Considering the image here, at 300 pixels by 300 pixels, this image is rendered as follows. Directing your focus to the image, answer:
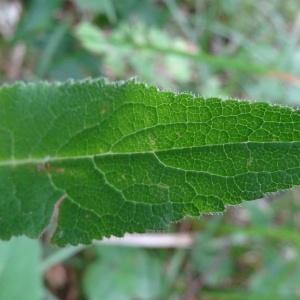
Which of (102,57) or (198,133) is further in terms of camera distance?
(102,57)

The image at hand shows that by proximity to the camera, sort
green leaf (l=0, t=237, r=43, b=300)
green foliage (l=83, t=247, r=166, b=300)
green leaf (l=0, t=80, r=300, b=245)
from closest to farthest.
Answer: green leaf (l=0, t=80, r=300, b=245) < green leaf (l=0, t=237, r=43, b=300) < green foliage (l=83, t=247, r=166, b=300)

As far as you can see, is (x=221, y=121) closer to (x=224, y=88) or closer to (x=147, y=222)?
(x=147, y=222)

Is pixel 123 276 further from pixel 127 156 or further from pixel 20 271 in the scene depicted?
pixel 127 156

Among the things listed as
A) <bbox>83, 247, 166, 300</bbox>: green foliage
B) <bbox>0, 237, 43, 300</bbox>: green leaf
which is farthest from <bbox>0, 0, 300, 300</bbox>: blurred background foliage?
<bbox>0, 237, 43, 300</bbox>: green leaf

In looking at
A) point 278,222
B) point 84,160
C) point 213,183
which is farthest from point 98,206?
point 278,222

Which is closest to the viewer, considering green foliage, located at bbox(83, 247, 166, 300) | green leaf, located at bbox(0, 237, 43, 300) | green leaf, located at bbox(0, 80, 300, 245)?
green leaf, located at bbox(0, 80, 300, 245)

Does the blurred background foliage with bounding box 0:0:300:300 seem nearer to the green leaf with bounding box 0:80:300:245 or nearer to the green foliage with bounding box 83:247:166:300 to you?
the green foliage with bounding box 83:247:166:300
